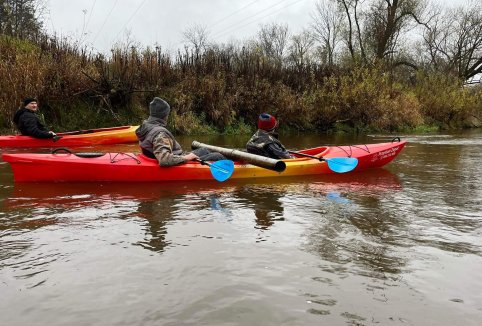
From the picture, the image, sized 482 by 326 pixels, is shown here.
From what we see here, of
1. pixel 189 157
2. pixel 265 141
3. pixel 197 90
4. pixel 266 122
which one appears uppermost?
pixel 197 90

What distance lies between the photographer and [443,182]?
6758 millimetres

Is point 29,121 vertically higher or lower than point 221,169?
higher

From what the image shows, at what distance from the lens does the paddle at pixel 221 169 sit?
6133 mm

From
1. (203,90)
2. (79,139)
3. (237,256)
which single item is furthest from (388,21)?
(237,256)

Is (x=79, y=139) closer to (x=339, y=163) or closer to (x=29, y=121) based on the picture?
(x=29, y=121)

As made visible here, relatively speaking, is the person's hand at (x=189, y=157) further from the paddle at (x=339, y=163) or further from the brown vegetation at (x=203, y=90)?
the brown vegetation at (x=203, y=90)

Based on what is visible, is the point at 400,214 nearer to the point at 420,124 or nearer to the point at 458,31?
the point at 420,124

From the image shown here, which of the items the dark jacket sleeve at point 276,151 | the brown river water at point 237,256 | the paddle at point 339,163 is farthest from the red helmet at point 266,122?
the brown river water at point 237,256

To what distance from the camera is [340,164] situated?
707cm

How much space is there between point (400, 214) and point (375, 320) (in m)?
2.57

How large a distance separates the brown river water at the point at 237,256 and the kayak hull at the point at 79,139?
3906 mm

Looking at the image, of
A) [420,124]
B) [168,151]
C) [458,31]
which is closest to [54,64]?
[168,151]

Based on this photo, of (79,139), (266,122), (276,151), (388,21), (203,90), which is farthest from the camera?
(388,21)

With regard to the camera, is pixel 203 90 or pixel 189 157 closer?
pixel 189 157
